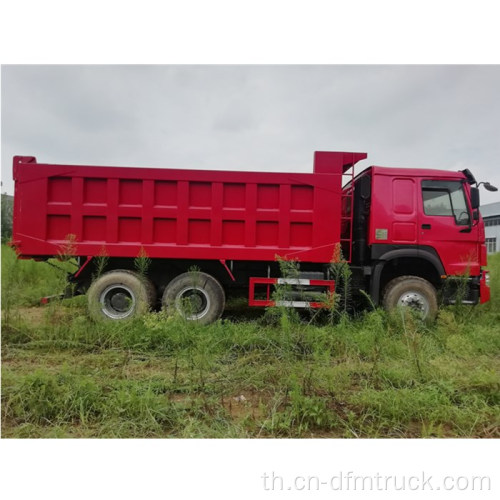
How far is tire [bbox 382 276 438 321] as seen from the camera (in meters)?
4.60

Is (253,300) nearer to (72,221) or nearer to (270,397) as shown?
(270,397)

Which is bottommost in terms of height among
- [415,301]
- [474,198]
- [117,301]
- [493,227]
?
[117,301]

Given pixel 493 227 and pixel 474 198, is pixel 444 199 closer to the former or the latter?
pixel 474 198

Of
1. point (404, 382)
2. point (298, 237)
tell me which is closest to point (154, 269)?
point (298, 237)

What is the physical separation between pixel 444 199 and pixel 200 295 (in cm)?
398

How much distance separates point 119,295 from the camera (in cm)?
465

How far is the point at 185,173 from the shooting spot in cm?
454

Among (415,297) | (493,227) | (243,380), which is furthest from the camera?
(493,227)

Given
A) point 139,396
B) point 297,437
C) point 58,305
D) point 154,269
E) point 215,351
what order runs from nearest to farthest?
point 297,437
point 139,396
point 215,351
point 58,305
point 154,269

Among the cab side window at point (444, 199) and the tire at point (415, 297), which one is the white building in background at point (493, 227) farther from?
the tire at point (415, 297)

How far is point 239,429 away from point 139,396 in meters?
0.93

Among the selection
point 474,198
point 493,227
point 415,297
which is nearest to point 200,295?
point 415,297

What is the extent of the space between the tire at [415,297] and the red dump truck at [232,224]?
0.02 meters

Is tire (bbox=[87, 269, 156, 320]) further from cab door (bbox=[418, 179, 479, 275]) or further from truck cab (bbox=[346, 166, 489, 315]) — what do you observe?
cab door (bbox=[418, 179, 479, 275])
